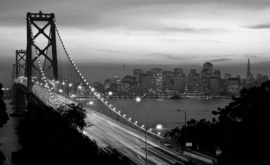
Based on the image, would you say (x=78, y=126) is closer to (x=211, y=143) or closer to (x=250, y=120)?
(x=211, y=143)

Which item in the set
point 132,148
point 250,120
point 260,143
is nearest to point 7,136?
point 132,148

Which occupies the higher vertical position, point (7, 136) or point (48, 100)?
point (48, 100)

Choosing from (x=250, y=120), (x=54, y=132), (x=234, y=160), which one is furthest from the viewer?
(x=54, y=132)

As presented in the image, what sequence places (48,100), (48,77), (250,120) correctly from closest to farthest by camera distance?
(250,120) < (48,100) < (48,77)

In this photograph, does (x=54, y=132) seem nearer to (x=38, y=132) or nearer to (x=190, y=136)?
(x=38, y=132)

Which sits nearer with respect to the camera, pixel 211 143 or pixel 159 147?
pixel 159 147

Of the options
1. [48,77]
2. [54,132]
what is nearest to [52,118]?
[54,132]
